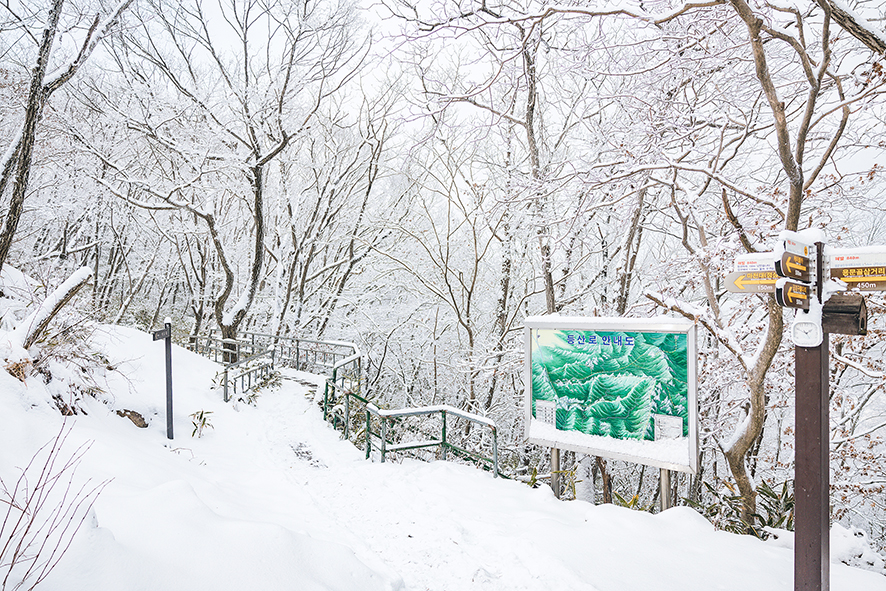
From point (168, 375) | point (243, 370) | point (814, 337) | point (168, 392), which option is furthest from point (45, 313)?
point (814, 337)

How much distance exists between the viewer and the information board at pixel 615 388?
470cm

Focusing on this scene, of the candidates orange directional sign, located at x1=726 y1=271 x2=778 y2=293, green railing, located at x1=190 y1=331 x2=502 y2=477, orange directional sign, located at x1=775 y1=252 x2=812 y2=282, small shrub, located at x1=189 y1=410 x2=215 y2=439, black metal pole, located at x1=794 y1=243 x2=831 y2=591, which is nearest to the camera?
orange directional sign, located at x1=775 y1=252 x2=812 y2=282

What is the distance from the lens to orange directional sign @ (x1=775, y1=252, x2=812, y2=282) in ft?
8.66

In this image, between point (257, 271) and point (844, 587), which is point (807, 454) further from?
point (257, 271)

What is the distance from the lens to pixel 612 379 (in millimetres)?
5102

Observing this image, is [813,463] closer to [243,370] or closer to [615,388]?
[615,388]

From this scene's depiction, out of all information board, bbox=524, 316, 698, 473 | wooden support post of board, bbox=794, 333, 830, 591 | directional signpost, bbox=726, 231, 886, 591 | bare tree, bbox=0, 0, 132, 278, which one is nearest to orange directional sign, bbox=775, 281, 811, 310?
directional signpost, bbox=726, 231, 886, 591

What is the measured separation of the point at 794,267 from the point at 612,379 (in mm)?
2653

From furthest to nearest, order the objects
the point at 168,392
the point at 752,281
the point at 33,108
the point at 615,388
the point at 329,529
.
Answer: the point at 168,392
the point at 33,108
the point at 615,388
the point at 329,529
the point at 752,281

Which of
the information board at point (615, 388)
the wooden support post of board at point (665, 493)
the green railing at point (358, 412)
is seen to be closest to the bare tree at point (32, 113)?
the green railing at point (358, 412)

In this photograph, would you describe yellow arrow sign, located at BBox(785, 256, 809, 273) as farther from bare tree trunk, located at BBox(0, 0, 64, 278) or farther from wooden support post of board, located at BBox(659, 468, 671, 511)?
bare tree trunk, located at BBox(0, 0, 64, 278)

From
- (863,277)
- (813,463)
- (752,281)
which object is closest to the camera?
(863,277)

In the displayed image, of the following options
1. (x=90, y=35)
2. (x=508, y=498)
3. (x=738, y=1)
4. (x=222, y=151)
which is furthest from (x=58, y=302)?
(x=222, y=151)

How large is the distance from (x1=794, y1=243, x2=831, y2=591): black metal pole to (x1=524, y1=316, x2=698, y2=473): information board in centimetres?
152
